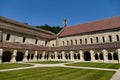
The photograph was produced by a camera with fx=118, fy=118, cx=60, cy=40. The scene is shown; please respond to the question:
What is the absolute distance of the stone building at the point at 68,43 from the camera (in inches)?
1073

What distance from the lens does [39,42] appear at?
3919 cm

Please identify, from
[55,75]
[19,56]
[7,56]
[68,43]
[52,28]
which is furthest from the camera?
[52,28]

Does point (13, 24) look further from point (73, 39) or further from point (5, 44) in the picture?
point (73, 39)

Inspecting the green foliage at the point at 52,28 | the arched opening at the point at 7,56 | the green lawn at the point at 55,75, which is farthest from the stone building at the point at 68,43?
the green foliage at the point at 52,28

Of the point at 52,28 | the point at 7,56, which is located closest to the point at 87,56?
the point at 7,56

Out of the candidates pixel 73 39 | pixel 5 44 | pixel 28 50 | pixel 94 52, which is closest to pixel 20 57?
pixel 28 50

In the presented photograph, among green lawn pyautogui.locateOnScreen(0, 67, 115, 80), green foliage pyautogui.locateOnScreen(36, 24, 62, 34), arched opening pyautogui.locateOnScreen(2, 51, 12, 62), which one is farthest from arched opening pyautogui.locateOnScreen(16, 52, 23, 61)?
green foliage pyautogui.locateOnScreen(36, 24, 62, 34)

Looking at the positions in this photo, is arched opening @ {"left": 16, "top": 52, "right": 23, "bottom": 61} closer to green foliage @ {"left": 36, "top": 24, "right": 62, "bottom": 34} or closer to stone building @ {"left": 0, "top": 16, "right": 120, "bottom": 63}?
stone building @ {"left": 0, "top": 16, "right": 120, "bottom": 63}

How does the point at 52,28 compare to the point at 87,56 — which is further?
the point at 52,28

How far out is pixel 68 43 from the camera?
3978 centimetres

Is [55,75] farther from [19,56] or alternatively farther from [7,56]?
[19,56]

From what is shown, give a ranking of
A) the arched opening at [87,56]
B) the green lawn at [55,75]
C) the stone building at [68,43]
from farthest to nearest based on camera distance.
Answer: the arched opening at [87,56] → the stone building at [68,43] → the green lawn at [55,75]

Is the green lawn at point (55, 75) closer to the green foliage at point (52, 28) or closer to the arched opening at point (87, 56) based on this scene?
the arched opening at point (87, 56)

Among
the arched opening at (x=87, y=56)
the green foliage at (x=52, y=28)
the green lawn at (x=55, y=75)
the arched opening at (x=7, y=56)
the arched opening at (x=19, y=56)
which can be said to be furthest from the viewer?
the green foliage at (x=52, y=28)
